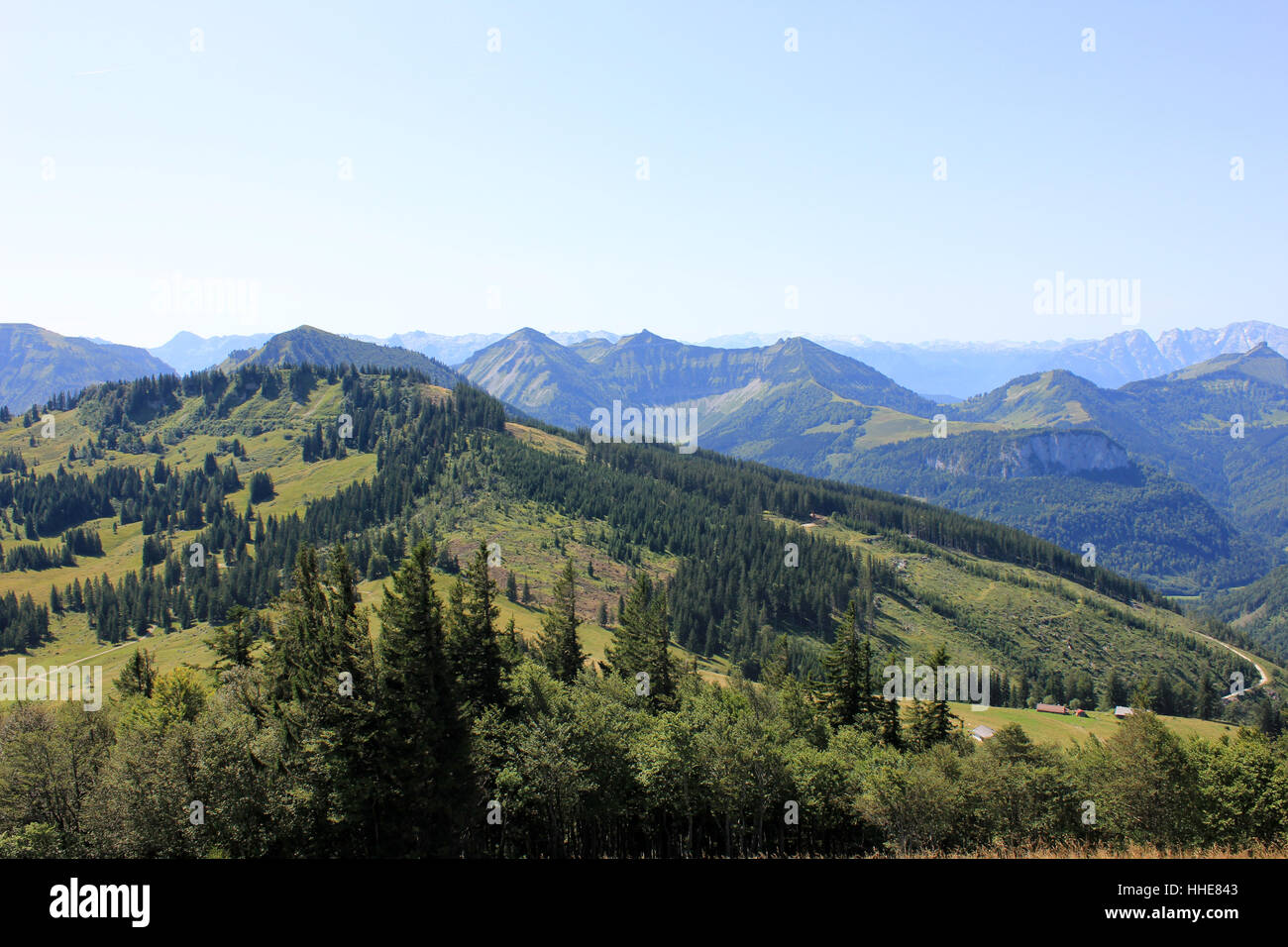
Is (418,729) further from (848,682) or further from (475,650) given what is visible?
(848,682)

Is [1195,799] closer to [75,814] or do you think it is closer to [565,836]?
[565,836]

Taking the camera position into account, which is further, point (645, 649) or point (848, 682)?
point (645, 649)

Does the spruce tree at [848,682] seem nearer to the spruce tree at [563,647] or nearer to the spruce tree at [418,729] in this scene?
the spruce tree at [563,647]

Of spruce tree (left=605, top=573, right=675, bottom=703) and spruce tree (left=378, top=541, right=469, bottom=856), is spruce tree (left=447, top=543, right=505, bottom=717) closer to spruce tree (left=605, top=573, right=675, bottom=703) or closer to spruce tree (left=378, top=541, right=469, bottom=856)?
spruce tree (left=378, top=541, right=469, bottom=856)

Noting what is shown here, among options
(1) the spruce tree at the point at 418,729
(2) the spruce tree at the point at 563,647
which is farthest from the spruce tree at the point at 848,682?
(1) the spruce tree at the point at 418,729

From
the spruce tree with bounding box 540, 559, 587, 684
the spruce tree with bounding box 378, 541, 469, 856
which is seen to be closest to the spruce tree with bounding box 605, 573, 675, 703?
the spruce tree with bounding box 540, 559, 587, 684

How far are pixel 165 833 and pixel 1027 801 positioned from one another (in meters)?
51.9

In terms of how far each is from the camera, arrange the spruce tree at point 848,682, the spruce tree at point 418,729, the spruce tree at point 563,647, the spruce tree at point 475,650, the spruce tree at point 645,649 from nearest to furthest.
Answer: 1. the spruce tree at point 418,729
2. the spruce tree at point 475,650
3. the spruce tree at point 848,682
4. the spruce tree at point 645,649
5. the spruce tree at point 563,647

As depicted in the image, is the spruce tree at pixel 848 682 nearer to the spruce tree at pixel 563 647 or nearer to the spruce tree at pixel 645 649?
the spruce tree at pixel 645 649

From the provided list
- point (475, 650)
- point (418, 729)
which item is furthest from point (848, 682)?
point (418, 729)

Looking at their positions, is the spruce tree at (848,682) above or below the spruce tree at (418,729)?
below

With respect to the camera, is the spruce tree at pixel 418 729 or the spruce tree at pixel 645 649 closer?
the spruce tree at pixel 418 729

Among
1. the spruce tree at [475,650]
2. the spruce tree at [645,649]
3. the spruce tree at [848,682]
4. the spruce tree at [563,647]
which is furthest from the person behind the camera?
the spruce tree at [563,647]

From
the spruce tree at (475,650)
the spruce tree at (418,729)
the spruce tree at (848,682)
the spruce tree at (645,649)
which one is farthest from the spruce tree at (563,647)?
the spruce tree at (418,729)
